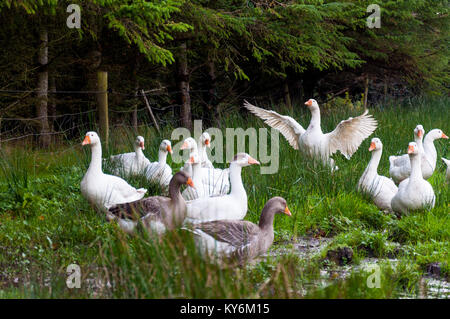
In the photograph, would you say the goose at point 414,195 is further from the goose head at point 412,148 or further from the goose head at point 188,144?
the goose head at point 188,144

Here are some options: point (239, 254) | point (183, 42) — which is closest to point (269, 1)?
point (183, 42)

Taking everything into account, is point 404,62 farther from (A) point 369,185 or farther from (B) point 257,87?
(A) point 369,185

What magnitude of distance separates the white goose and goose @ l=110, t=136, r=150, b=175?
366 centimetres

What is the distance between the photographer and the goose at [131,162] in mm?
7879

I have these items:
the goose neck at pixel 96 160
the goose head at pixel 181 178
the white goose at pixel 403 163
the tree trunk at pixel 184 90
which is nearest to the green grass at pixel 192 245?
the white goose at pixel 403 163

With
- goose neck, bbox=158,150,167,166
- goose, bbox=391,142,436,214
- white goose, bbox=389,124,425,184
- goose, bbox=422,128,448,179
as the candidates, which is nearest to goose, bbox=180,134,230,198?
goose neck, bbox=158,150,167,166

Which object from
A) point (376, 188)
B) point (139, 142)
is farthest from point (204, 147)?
point (376, 188)

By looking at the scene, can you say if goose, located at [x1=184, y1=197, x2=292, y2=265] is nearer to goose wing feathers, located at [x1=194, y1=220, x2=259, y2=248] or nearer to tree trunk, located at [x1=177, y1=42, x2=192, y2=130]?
goose wing feathers, located at [x1=194, y1=220, x2=259, y2=248]

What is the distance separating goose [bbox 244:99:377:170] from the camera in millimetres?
8492

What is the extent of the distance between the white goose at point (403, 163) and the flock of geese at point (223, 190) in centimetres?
1

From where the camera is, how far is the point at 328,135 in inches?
346

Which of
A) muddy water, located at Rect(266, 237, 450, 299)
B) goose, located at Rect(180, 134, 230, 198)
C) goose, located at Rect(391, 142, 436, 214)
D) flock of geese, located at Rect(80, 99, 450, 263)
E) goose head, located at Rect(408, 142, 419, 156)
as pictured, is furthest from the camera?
goose, located at Rect(180, 134, 230, 198)

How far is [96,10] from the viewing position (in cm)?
825

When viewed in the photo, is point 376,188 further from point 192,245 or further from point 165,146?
point 192,245
